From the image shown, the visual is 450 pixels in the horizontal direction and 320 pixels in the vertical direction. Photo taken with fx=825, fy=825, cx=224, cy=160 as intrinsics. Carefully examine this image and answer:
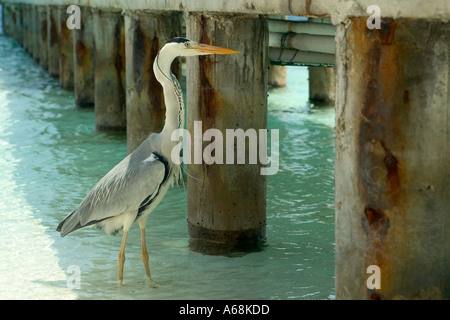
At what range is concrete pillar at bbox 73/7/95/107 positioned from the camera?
1587 centimetres

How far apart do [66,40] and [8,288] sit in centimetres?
1358

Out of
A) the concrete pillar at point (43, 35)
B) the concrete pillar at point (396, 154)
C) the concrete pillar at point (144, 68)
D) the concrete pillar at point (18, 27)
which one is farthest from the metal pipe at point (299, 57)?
the concrete pillar at point (18, 27)

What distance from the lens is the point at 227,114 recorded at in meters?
7.15

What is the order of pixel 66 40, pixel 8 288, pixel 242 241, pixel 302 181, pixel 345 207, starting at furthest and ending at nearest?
pixel 66 40 < pixel 302 181 < pixel 242 241 < pixel 8 288 < pixel 345 207

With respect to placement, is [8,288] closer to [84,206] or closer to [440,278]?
[84,206]

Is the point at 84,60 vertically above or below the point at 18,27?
below

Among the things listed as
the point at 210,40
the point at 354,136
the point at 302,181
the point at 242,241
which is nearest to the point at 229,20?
the point at 210,40

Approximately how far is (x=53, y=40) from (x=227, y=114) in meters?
16.2

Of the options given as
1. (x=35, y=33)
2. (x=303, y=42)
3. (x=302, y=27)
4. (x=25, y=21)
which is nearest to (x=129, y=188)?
(x=303, y=42)

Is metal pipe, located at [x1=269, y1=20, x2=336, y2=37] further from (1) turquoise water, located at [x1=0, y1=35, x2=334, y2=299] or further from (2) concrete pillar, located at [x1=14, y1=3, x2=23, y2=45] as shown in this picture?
(2) concrete pillar, located at [x1=14, y1=3, x2=23, y2=45]

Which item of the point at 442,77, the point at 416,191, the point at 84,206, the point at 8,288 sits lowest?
the point at 8,288

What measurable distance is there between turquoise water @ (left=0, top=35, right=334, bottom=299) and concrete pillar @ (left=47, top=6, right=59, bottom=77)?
24.6ft

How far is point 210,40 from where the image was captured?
23.4ft

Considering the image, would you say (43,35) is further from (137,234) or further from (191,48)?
(191,48)
